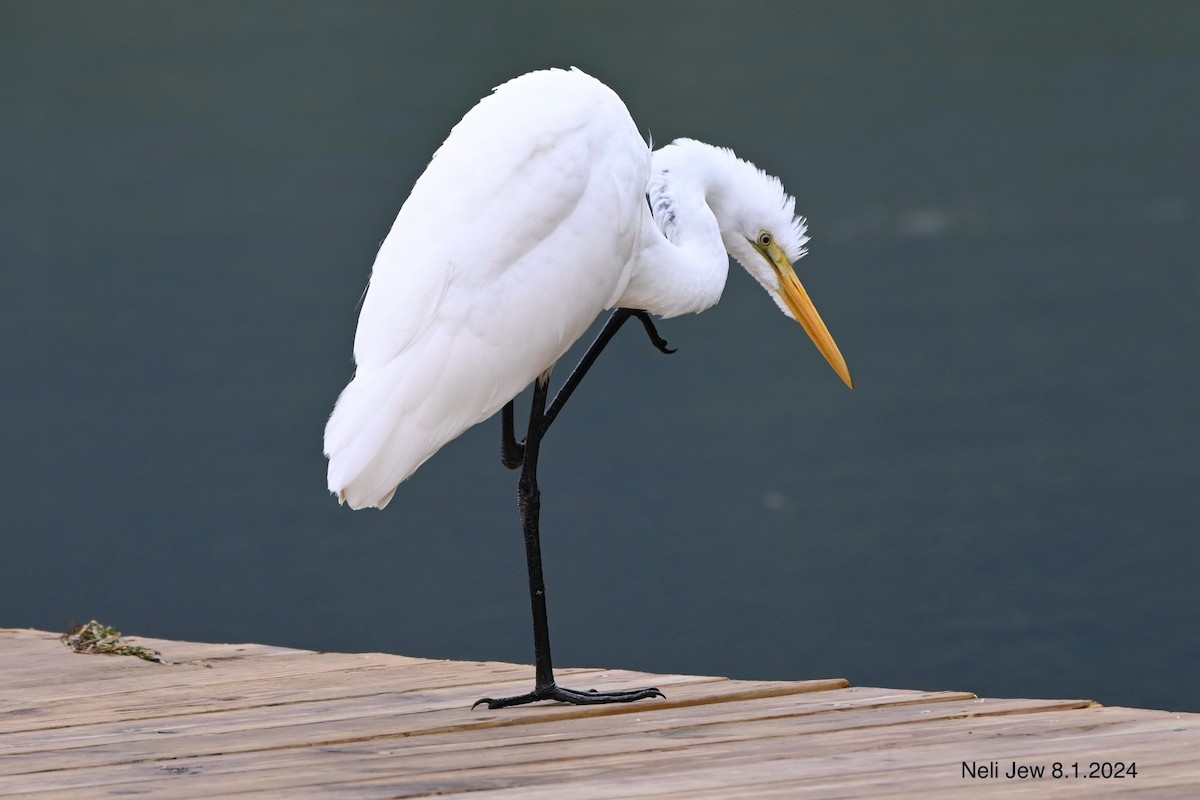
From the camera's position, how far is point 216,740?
2312mm

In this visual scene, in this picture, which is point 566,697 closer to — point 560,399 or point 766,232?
point 560,399

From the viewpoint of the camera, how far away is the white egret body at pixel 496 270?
241 centimetres

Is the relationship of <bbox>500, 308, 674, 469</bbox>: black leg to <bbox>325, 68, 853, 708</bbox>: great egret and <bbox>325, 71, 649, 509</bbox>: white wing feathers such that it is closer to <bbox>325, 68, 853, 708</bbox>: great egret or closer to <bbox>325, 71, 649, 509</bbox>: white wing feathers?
<bbox>325, 68, 853, 708</bbox>: great egret

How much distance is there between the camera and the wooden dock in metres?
1.89

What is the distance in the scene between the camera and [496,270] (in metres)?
2.50

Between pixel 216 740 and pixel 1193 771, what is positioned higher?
pixel 216 740

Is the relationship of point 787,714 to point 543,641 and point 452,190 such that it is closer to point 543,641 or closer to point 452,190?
point 543,641

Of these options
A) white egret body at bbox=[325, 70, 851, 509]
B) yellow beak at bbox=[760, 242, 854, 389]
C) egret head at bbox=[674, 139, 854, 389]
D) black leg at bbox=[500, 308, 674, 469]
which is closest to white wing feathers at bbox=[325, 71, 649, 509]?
white egret body at bbox=[325, 70, 851, 509]

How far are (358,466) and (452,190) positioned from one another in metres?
0.46

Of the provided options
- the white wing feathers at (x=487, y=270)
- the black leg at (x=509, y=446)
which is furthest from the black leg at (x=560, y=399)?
the white wing feathers at (x=487, y=270)

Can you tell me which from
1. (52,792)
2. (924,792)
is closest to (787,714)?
(924,792)

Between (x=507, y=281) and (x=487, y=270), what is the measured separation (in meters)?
0.04

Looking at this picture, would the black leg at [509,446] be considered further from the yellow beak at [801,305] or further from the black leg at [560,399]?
the yellow beak at [801,305]

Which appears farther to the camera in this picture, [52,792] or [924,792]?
[52,792]
